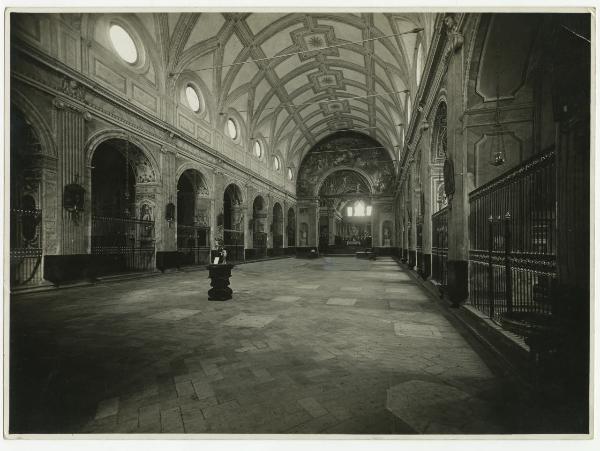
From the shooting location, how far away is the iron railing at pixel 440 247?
25.3ft

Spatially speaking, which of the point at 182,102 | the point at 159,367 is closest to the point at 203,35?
the point at 182,102

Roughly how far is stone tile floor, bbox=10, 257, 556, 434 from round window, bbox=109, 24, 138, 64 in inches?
391

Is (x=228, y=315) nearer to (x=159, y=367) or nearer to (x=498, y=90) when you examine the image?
(x=159, y=367)

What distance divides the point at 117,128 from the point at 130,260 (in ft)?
17.3

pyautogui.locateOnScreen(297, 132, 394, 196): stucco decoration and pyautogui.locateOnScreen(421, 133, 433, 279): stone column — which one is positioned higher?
pyautogui.locateOnScreen(297, 132, 394, 196): stucco decoration

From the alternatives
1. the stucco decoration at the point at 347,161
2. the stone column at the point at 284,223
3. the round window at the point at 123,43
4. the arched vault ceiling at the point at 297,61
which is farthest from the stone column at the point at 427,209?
the stucco decoration at the point at 347,161

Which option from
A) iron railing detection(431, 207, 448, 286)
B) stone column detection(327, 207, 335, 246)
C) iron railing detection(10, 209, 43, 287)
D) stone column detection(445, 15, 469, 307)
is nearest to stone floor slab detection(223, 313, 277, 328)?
stone column detection(445, 15, 469, 307)

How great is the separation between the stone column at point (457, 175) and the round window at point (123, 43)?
10.7m

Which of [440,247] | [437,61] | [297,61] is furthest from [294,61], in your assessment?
[440,247]

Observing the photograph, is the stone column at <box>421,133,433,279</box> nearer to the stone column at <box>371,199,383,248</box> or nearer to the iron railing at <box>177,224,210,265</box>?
the iron railing at <box>177,224,210,265</box>

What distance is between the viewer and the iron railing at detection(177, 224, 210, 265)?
54.2ft

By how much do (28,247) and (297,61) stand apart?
1545cm

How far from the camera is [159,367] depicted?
305 centimetres

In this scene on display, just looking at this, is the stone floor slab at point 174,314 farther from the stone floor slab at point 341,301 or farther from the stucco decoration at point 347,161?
the stucco decoration at point 347,161
